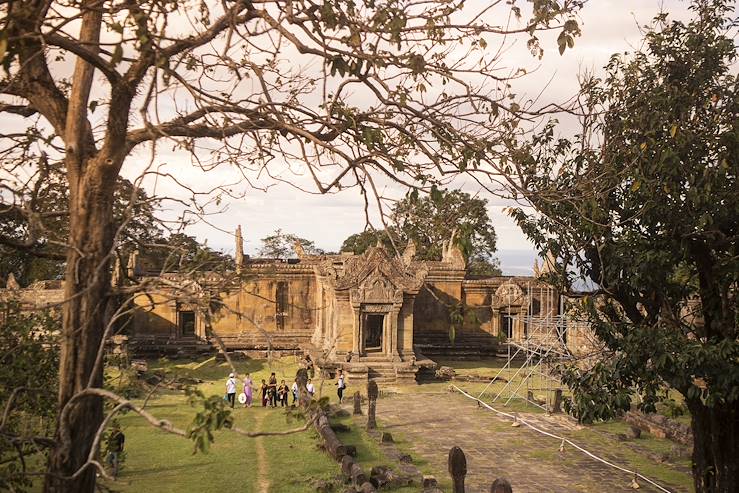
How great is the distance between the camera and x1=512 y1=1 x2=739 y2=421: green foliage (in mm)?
9914

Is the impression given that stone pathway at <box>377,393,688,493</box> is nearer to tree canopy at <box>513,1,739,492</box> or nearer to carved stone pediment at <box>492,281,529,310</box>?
tree canopy at <box>513,1,739,492</box>

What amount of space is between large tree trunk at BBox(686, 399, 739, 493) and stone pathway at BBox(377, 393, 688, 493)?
3.11 meters

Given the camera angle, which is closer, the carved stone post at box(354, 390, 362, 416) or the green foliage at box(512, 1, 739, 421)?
the green foliage at box(512, 1, 739, 421)

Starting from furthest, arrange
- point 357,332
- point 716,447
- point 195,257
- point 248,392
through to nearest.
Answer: point 357,332 < point 248,392 < point 716,447 < point 195,257

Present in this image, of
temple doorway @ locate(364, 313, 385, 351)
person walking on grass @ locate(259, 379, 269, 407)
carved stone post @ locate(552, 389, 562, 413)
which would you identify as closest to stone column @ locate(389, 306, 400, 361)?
temple doorway @ locate(364, 313, 385, 351)

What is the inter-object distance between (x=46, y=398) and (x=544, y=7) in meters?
6.78

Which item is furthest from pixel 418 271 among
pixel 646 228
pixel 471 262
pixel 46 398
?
pixel 471 262

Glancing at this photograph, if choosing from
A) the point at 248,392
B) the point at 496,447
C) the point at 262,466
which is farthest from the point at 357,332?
the point at 262,466

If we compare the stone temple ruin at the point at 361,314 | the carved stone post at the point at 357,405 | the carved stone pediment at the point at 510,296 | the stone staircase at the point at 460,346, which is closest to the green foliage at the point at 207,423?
the carved stone post at the point at 357,405

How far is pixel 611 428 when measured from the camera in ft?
67.7

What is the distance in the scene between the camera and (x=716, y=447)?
37.2 feet

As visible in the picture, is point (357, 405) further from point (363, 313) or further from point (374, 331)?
point (374, 331)

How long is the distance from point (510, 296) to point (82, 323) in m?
31.1

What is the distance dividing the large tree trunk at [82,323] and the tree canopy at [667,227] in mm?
6166
